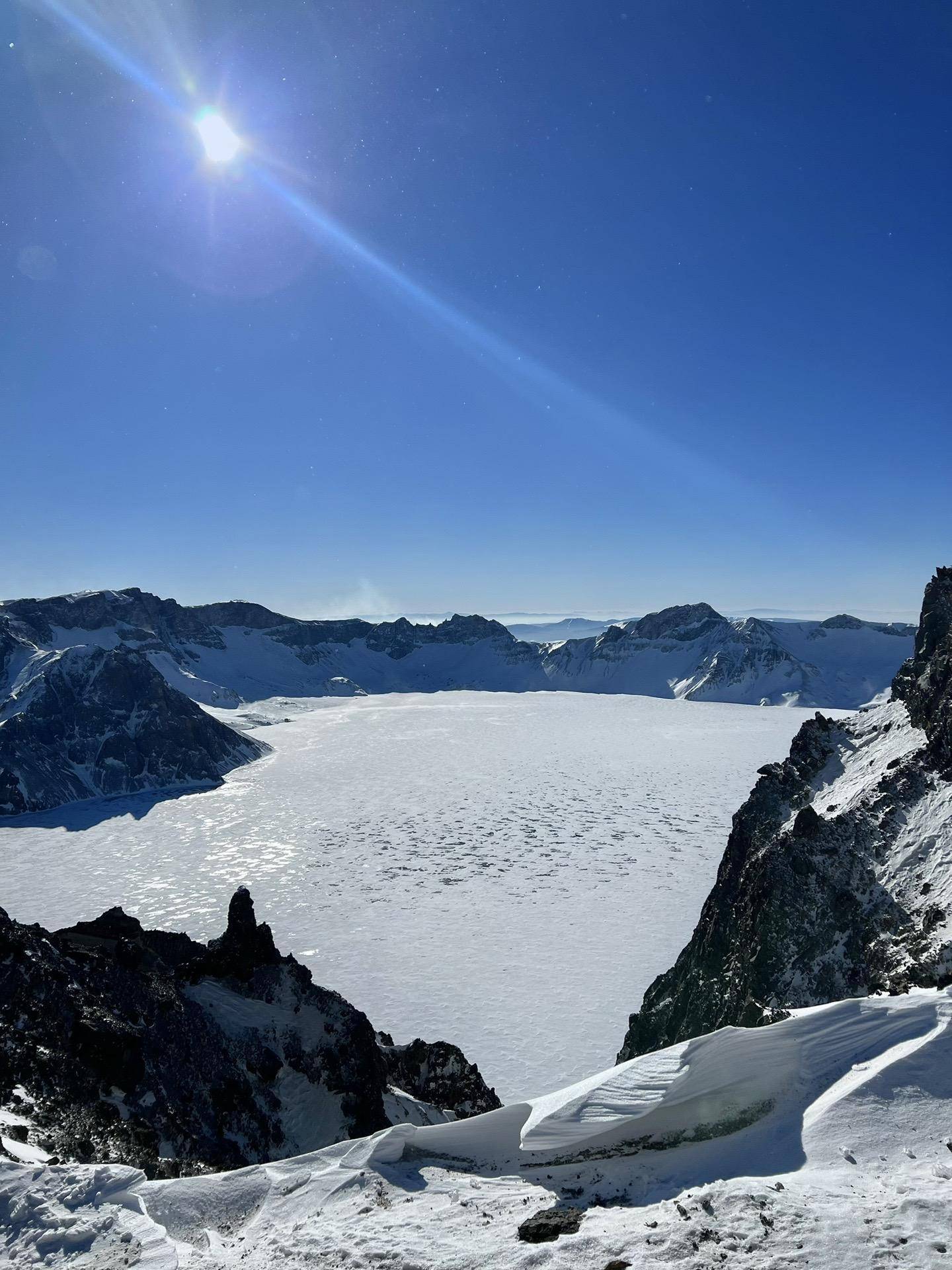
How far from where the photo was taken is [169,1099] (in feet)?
53.9

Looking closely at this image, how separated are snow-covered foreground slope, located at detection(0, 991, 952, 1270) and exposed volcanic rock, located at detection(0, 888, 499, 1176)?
4.41 m

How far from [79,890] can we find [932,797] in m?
Result: 72.4

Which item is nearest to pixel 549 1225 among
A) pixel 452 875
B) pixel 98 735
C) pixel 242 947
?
pixel 242 947

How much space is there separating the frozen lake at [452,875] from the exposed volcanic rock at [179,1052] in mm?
17443

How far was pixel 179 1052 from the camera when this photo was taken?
17.9m

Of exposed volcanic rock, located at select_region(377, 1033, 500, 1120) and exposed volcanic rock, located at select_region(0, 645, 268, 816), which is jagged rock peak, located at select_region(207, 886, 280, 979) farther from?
exposed volcanic rock, located at select_region(0, 645, 268, 816)

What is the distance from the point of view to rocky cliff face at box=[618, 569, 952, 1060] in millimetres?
22000

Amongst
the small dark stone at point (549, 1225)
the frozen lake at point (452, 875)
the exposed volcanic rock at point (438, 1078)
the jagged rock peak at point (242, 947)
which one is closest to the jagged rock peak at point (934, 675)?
the exposed volcanic rock at point (438, 1078)

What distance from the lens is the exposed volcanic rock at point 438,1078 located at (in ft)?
78.8

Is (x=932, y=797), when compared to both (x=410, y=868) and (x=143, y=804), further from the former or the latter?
(x=143, y=804)

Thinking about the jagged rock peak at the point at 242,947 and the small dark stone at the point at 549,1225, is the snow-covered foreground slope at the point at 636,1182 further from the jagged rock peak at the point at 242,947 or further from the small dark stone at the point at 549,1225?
the jagged rock peak at the point at 242,947

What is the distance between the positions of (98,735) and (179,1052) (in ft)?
387

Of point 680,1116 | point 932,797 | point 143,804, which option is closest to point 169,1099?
point 680,1116

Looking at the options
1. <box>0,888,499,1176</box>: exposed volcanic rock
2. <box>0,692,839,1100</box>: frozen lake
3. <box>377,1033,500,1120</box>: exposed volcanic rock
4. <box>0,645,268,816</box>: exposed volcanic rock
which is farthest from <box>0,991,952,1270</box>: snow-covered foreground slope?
<box>0,645,268,816</box>: exposed volcanic rock
